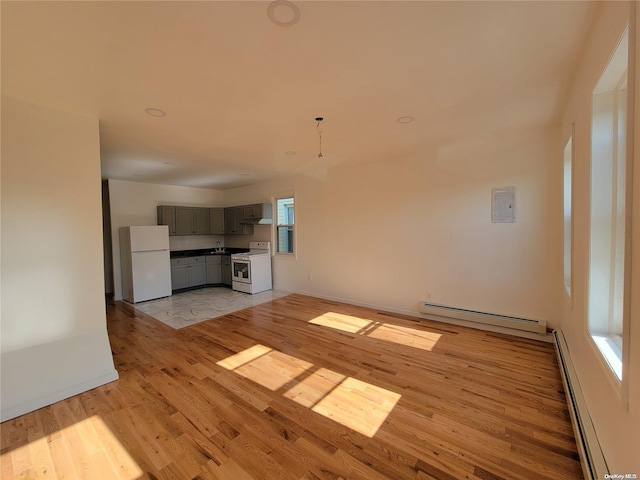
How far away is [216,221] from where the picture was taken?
7.28 metres

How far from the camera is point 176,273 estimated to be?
6.36m

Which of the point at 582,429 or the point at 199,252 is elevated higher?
the point at 199,252

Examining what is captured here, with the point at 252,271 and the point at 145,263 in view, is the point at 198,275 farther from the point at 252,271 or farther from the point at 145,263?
the point at 252,271

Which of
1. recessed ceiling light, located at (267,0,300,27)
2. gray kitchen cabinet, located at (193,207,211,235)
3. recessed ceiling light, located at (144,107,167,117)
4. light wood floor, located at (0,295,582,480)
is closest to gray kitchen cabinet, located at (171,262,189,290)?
gray kitchen cabinet, located at (193,207,211,235)

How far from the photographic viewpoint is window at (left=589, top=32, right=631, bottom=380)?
4.88ft

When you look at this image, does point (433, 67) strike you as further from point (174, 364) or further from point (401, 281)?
point (174, 364)

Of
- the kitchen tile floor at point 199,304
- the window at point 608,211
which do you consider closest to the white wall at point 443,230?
the kitchen tile floor at point 199,304

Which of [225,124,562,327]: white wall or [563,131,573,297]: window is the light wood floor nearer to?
[225,124,562,327]: white wall

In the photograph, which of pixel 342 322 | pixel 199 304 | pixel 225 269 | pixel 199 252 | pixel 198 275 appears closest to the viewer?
pixel 342 322

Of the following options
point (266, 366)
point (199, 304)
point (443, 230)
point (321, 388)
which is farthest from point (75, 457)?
point (443, 230)

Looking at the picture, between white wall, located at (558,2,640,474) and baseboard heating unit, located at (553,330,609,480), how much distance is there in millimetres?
56

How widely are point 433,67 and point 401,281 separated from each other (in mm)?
3273

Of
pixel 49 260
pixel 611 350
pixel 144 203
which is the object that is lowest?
pixel 611 350

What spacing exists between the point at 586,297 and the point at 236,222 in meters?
6.70
